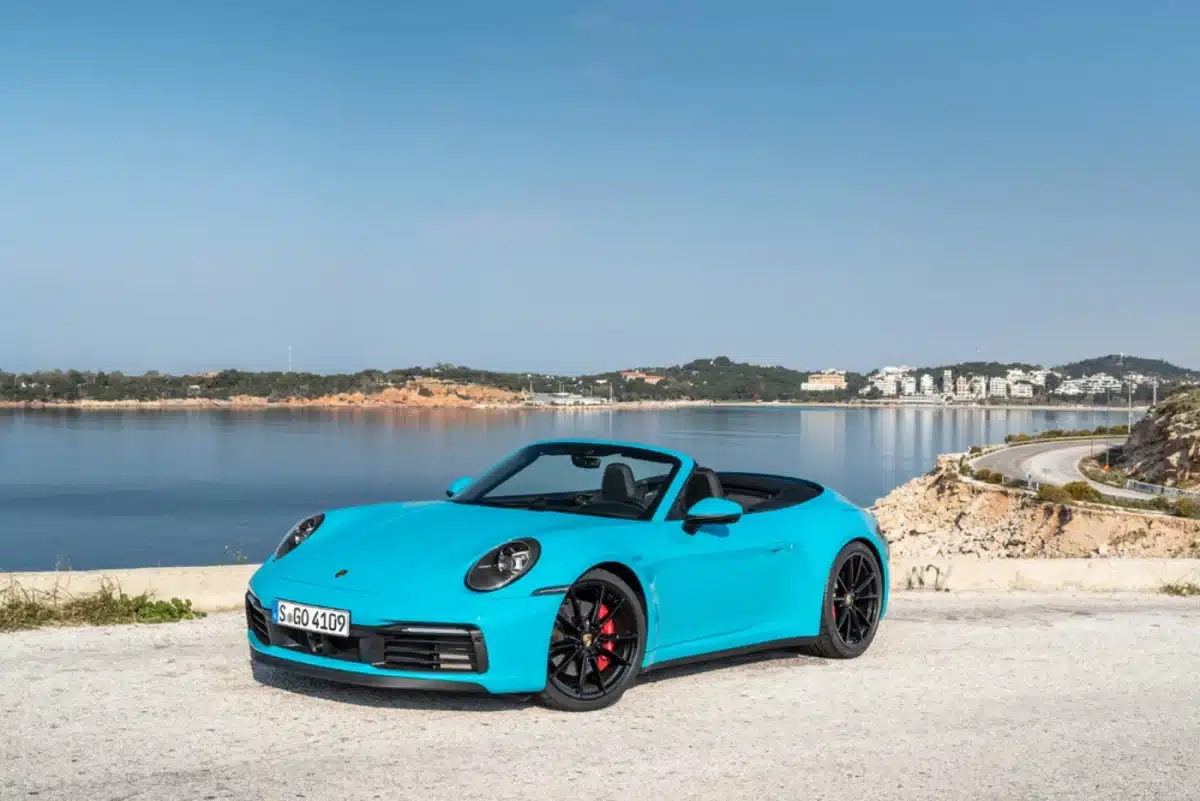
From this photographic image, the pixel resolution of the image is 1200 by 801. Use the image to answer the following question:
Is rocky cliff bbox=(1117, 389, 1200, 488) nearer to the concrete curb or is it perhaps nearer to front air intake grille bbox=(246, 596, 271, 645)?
the concrete curb

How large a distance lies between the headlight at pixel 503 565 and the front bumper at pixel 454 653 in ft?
0.33

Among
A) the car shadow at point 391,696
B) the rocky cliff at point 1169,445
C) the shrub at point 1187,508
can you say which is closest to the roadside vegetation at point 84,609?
the car shadow at point 391,696

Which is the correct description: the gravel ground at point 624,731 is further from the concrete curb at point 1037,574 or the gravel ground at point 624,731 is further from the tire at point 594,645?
the concrete curb at point 1037,574

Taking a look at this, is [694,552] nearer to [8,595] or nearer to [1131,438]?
[8,595]

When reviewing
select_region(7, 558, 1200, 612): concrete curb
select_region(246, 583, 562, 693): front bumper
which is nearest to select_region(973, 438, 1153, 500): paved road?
select_region(7, 558, 1200, 612): concrete curb

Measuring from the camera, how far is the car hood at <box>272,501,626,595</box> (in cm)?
646

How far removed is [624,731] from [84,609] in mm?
5331

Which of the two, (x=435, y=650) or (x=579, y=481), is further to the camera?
(x=579, y=481)

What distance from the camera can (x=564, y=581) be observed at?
21.3ft

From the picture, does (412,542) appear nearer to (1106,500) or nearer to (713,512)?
(713,512)

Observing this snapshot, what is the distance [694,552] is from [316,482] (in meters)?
97.5

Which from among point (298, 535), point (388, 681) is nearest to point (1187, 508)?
point (298, 535)

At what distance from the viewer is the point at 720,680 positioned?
7.68m

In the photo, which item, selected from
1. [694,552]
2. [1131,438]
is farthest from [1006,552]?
[694,552]
